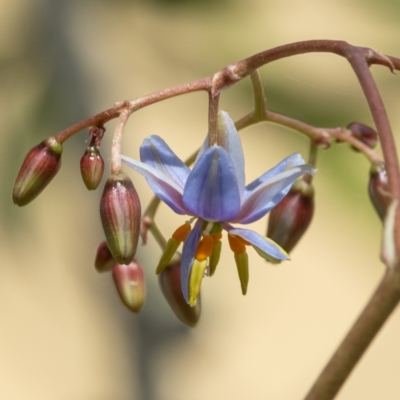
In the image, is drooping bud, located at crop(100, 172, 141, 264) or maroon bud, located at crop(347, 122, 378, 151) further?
maroon bud, located at crop(347, 122, 378, 151)

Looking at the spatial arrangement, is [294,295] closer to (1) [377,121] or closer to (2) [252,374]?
(2) [252,374]

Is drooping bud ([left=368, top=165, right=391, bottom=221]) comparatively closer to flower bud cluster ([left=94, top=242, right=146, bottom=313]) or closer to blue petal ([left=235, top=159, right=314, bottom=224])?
blue petal ([left=235, top=159, right=314, bottom=224])

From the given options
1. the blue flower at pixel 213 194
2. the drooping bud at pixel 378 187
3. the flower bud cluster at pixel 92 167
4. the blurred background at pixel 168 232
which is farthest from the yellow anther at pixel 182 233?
the blurred background at pixel 168 232

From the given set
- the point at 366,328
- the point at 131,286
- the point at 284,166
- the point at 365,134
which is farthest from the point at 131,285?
the point at 366,328

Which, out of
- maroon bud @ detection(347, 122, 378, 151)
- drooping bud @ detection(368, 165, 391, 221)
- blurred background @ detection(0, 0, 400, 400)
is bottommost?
blurred background @ detection(0, 0, 400, 400)

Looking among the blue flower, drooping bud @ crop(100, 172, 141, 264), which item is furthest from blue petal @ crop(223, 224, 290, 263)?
drooping bud @ crop(100, 172, 141, 264)

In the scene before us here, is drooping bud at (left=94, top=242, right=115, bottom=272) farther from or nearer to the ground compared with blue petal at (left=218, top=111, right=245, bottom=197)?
nearer to the ground
